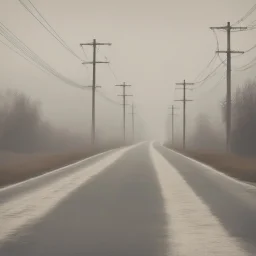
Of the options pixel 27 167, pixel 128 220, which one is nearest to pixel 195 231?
pixel 128 220

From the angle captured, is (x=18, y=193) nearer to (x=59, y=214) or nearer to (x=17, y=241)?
(x=59, y=214)

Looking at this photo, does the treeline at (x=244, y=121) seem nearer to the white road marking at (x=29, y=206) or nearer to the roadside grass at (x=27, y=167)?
the roadside grass at (x=27, y=167)

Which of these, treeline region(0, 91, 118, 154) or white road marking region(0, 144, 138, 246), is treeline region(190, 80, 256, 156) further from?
white road marking region(0, 144, 138, 246)

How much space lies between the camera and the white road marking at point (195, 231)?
6.75 m

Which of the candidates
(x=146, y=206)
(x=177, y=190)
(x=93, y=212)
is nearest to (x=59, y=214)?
(x=93, y=212)

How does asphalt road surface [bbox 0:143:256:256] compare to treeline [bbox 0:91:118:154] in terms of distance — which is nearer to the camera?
asphalt road surface [bbox 0:143:256:256]

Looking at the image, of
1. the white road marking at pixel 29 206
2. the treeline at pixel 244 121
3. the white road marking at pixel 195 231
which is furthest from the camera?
the treeline at pixel 244 121

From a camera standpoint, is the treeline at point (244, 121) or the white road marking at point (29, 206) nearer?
the white road marking at point (29, 206)

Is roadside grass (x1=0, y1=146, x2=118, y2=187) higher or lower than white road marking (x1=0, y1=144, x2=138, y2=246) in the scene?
lower

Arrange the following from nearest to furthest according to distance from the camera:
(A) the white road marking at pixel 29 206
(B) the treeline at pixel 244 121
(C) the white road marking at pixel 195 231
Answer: (C) the white road marking at pixel 195 231
(A) the white road marking at pixel 29 206
(B) the treeline at pixel 244 121

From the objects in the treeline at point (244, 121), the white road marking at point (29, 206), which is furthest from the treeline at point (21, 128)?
the white road marking at point (29, 206)

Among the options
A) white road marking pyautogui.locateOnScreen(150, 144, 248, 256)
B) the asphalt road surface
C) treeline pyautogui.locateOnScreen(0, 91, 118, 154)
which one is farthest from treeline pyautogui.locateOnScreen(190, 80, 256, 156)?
white road marking pyautogui.locateOnScreen(150, 144, 248, 256)

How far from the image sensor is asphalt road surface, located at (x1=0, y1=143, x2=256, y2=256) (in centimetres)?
683

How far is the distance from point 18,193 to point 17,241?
6.58 metres
